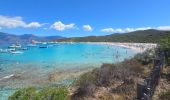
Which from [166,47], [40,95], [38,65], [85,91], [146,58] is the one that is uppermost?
[166,47]

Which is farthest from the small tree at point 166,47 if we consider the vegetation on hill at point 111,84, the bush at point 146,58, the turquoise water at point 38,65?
the turquoise water at point 38,65

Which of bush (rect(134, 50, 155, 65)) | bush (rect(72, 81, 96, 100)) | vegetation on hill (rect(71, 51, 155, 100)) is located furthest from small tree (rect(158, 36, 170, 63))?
bush (rect(72, 81, 96, 100))

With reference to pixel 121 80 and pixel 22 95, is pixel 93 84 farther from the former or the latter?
pixel 22 95

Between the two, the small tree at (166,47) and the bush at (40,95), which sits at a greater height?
the small tree at (166,47)

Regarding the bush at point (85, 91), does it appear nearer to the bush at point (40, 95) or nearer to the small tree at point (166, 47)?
the bush at point (40, 95)

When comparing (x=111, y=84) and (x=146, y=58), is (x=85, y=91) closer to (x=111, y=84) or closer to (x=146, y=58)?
(x=111, y=84)

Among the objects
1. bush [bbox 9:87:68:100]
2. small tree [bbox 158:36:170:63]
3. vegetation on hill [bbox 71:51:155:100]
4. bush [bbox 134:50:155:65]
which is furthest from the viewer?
bush [bbox 134:50:155:65]

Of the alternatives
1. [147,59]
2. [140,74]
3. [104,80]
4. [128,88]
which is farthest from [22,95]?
[147,59]

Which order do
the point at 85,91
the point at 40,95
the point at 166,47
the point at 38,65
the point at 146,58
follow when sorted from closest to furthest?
the point at 40,95 < the point at 85,91 < the point at 166,47 < the point at 146,58 < the point at 38,65

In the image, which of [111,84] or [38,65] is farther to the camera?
[38,65]

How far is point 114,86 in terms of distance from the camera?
17.7 metres

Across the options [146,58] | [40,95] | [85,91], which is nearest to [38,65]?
[146,58]

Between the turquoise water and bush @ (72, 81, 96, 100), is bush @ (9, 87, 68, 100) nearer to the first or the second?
bush @ (72, 81, 96, 100)

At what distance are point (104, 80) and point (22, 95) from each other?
7441 millimetres
